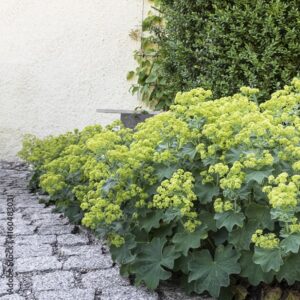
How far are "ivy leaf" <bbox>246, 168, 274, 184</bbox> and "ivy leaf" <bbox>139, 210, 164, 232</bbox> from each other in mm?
434

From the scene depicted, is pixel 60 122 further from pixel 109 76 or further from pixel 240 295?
pixel 240 295

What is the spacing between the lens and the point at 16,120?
577cm

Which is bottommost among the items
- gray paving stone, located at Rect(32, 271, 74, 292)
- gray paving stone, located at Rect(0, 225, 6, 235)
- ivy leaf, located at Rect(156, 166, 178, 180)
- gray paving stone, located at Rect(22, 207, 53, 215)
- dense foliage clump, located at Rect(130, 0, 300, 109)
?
gray paving stone, located at Rect(32, 271, 74, 292)

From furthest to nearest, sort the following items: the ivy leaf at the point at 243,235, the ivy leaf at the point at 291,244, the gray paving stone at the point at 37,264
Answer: the gray paving stone at the point at 37,264 < the ivy leaf at the point at 243,235 < the ivy leaf at the point at 291,244

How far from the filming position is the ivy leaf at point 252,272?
185 centimetres

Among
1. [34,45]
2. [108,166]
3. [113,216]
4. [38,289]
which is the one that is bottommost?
[38,289]

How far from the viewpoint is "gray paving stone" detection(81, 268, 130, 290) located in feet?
7.28

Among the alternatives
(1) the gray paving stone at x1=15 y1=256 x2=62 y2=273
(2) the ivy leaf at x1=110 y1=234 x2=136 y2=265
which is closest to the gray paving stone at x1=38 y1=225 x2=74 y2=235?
(1) the gray paving stone at x1=15 y1=256 x2=62 y2=273

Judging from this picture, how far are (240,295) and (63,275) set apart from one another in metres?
0.77

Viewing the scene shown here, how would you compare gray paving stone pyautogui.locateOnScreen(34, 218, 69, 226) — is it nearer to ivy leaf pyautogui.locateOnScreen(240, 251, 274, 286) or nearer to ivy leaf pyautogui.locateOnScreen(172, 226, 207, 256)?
ivy leaf pyautogui.locateOnScreen(172, 226, 207, 256)

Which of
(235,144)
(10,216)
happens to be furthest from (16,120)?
(235,144)

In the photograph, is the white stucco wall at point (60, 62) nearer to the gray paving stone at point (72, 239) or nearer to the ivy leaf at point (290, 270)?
the gray paving stone at point (72, 239)

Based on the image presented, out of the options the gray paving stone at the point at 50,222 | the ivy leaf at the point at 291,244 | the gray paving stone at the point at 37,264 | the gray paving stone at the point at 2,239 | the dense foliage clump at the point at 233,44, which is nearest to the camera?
the ivy leaf at the point at 291,244

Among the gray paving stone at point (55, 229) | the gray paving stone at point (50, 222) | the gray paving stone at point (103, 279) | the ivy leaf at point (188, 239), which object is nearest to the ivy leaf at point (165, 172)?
the ivy leaf at point (188, 239)
